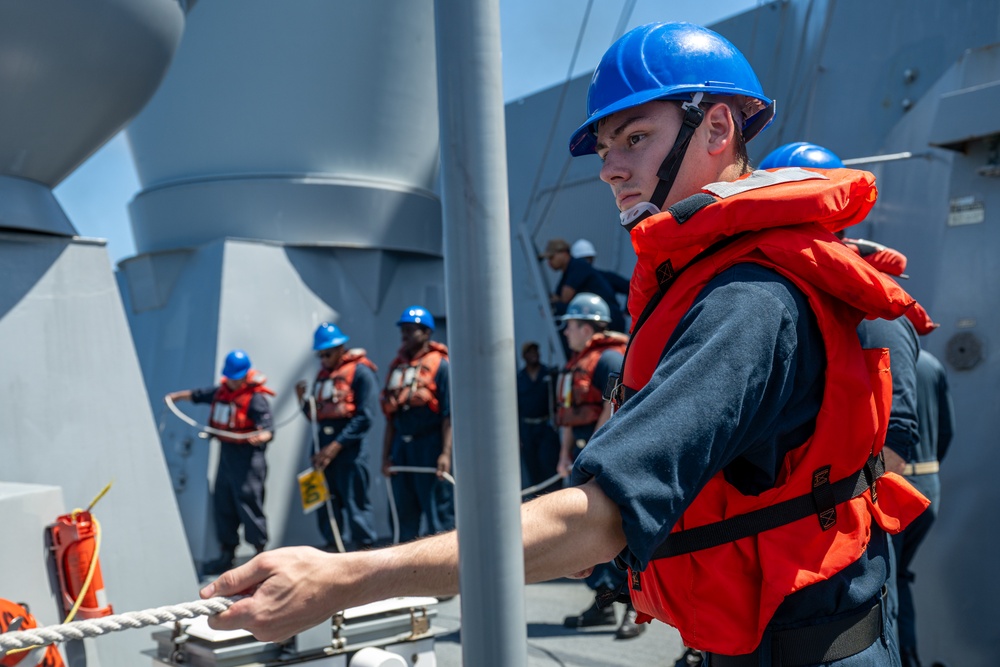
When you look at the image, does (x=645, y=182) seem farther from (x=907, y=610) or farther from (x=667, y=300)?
(x=907, y=610)

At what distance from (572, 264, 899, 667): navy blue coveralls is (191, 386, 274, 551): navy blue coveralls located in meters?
5.65

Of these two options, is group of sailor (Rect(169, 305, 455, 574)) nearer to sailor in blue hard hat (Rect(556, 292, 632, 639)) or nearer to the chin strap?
sailor in blue hard hat (Rect(556, 292, 632, 639))

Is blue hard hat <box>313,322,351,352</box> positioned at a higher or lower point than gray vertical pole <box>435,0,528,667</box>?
higher

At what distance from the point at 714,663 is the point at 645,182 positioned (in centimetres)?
71

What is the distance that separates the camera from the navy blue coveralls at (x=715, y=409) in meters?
0.95

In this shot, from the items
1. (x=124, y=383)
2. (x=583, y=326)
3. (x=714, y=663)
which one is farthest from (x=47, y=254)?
(x=583, y=326)

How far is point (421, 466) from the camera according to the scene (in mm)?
6145

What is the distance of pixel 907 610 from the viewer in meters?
3.21

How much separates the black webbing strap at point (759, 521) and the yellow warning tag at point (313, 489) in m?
5.28

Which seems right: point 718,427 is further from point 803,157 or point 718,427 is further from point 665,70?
point 803,157

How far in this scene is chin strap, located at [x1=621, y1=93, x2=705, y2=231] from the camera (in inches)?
51.0

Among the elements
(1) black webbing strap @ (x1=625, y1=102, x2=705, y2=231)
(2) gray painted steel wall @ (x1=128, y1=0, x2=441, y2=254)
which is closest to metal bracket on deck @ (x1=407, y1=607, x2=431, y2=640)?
(1) black webbing strap @ (x1=625, y1=102, x2=705, y2=231)

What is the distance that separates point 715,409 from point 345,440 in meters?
5.48

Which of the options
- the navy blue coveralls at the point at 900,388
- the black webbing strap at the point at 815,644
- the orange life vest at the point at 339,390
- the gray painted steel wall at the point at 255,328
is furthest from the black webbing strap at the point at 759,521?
the gray painted steel wall at the point at 255,328
